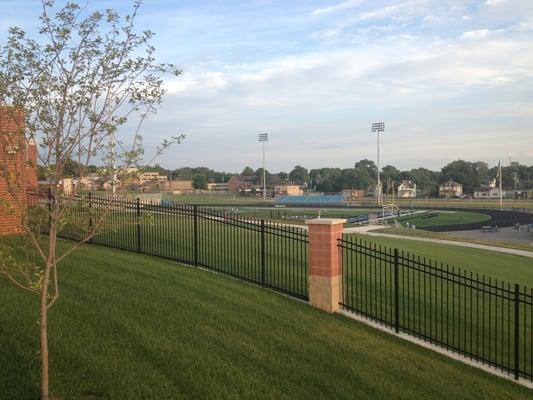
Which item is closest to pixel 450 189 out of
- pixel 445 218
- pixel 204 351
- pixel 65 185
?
pixel 445 218

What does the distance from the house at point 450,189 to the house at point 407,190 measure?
24.9 ft

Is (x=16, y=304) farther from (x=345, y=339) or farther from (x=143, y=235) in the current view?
(x=143, y=235)

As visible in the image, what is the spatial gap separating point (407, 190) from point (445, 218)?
80978 mm

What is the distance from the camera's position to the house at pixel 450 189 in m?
143

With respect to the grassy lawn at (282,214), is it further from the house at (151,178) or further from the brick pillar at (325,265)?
the house at (151,178)

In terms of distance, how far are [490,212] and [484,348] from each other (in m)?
75.1

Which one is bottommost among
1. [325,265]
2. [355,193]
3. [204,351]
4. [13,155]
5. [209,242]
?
[355,193]

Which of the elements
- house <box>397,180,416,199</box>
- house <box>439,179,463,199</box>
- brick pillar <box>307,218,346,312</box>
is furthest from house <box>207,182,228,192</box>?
brick pillar <box>307,218,346,312</box>

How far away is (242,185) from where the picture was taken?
168 metres

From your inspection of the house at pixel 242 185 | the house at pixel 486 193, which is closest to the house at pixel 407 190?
the house at pixel 486 193

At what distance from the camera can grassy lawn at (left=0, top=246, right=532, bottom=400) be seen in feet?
17.1

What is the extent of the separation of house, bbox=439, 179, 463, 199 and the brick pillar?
140 metres

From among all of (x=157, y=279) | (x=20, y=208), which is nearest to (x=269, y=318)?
(x=157, y=279)

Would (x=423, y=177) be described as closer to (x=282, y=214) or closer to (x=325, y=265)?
(x=282, y=214)
